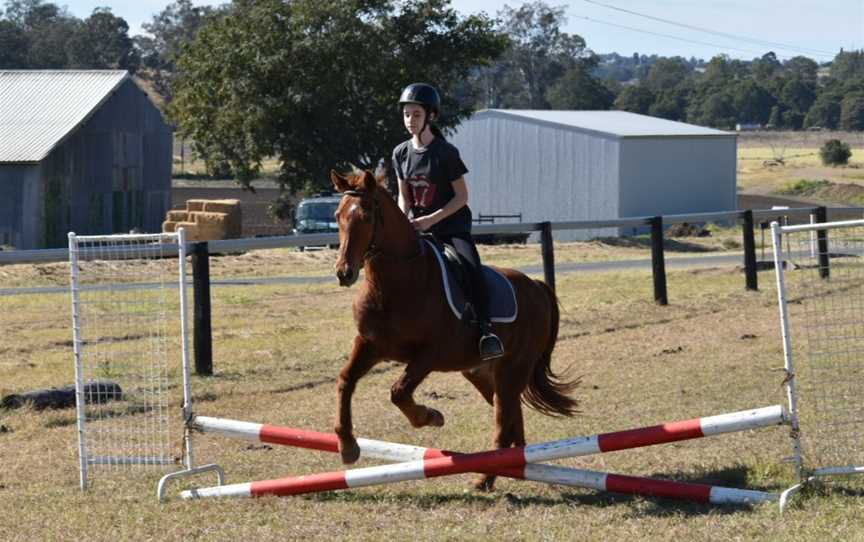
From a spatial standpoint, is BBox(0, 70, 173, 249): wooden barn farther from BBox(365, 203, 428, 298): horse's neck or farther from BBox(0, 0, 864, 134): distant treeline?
BBox(0, 0, 864, 134): distant treeline

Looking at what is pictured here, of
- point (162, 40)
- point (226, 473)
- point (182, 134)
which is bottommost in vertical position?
point (226, 473)

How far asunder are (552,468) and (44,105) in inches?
1862

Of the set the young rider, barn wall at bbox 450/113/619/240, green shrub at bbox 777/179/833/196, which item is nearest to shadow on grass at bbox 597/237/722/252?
barn wall at bbox 450/113/619/240

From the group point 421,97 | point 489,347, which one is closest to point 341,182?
point 421,97

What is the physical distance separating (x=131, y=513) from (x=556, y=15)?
129522 millimetres

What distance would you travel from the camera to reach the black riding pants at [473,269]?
8.23 metres

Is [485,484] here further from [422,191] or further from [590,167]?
[590,167]

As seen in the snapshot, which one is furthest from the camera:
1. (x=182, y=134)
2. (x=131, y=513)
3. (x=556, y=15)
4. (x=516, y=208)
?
(x=556, y=15)

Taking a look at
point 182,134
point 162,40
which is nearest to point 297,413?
point 182,134

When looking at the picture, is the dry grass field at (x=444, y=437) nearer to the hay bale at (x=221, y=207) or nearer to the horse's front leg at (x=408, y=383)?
the horse's front leg at (x=408, y=383)

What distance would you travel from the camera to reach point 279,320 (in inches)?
773

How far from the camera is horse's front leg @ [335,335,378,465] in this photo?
777cm

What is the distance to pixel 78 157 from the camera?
50125 mm

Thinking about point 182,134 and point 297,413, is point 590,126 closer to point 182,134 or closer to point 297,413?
point 182,134
